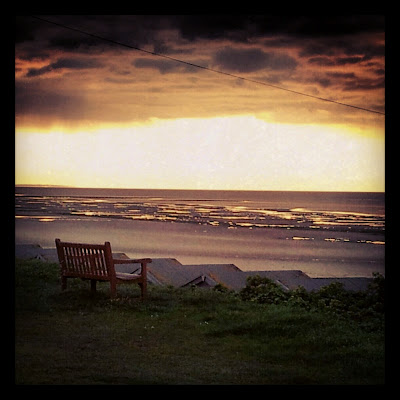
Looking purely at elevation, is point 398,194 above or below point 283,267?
above

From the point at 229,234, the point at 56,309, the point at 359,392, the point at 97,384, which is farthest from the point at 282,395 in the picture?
the point at 229,234

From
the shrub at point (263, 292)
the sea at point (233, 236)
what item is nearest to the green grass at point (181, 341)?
the shrub at point (263, 292)

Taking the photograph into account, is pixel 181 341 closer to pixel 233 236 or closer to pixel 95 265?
pixel 95 265

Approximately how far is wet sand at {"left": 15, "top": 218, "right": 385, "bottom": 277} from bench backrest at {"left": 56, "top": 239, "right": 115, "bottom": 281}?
12536mm

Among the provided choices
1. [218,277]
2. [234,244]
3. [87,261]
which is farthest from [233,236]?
[87,261]

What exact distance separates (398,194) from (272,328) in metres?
3.30

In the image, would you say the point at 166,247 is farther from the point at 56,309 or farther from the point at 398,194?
the point at 398,194

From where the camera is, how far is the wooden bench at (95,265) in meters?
10.3

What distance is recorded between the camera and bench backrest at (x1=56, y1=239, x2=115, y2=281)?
10.2 meters

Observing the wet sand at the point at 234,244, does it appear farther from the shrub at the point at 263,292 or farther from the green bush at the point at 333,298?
the green bush at the point at 333,298

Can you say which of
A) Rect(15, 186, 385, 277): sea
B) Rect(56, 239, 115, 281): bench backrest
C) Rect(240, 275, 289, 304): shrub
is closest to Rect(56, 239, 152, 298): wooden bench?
Rect(56, 239, 115, 281): bench backrest

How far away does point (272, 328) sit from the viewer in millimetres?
8734

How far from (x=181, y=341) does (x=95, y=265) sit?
2610 millimetres

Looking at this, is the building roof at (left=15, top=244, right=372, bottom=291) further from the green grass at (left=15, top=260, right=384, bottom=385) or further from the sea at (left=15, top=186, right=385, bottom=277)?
the sea at (left=15, top=186, right=385, bottom=277)
